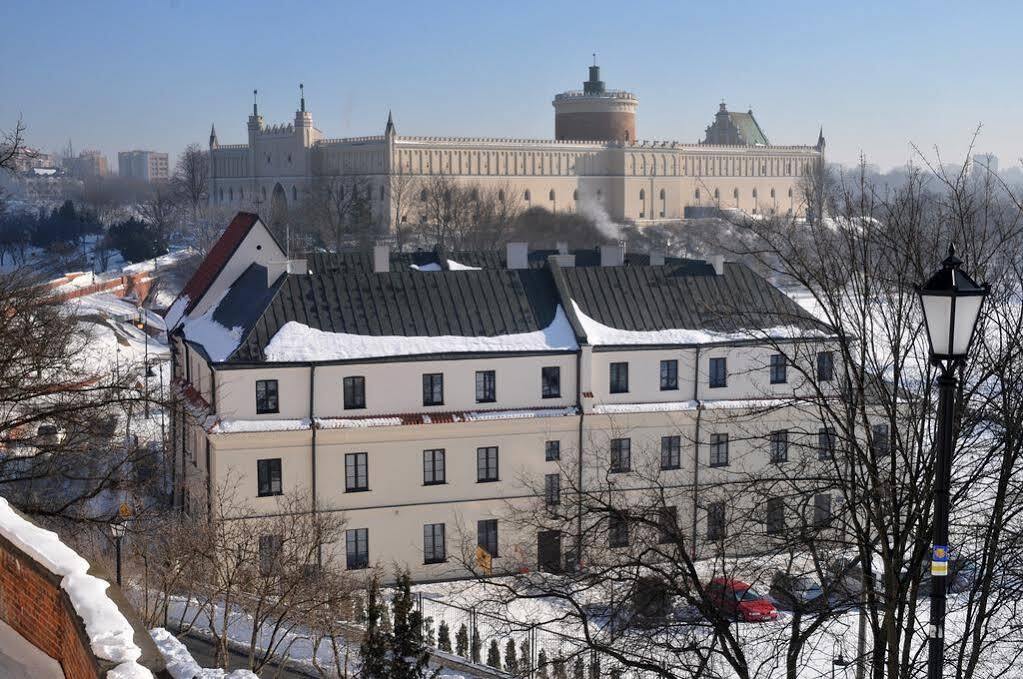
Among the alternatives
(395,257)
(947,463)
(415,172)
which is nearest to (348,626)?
(947,463)

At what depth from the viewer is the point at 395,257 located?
37594 millimetres

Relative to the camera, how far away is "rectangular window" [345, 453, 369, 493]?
1037 inches

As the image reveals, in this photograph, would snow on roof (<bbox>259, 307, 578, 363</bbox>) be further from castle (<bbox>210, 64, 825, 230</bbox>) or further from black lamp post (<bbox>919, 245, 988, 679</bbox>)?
castle (<bbox>210, 64, 825, 230</bbox>)

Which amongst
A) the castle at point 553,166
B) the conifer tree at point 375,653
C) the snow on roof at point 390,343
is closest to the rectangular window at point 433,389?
the snow on roof at point 390,343

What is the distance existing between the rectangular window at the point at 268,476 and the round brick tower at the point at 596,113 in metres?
106

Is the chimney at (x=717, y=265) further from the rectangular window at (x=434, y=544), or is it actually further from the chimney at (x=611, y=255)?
the rectangular window at (x=434, y=544)

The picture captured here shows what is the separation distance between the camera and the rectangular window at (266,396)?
84.7 ft

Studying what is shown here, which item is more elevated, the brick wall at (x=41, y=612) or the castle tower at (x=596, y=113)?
the castle tower at (x=596, y=113)

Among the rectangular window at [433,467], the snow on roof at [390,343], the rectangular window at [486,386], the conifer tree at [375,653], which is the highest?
the snow on roof at [390,343]

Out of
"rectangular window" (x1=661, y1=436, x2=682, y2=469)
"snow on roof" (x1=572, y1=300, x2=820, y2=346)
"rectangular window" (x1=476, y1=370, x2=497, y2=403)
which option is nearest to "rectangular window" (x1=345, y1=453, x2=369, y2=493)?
"rectangular window" (x1=476, y1=370, x2=497, y2=403)

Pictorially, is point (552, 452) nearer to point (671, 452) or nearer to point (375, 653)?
point (671, 452)

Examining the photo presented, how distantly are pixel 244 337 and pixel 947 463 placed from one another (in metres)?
20.8

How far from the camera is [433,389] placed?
27016 millimetres

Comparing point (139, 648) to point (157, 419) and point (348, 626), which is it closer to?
point (348, 626)
